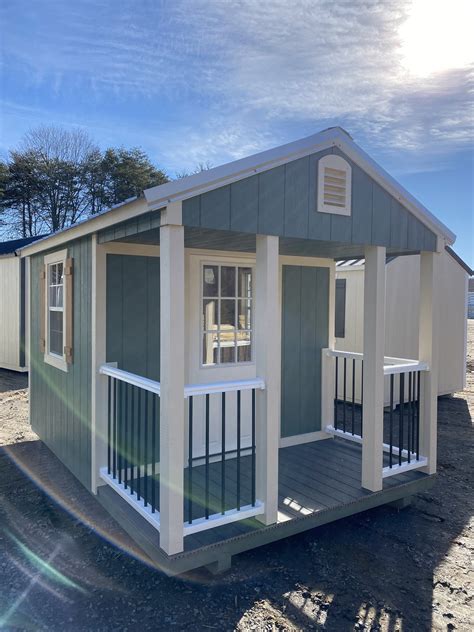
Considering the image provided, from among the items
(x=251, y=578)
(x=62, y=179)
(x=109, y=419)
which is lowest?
(x=251, y=578)

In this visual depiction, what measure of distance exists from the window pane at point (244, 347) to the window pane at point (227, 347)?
7 cm

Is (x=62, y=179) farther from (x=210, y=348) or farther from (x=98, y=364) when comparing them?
(x=98, y=364)

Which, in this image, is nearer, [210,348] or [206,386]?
[206,386]

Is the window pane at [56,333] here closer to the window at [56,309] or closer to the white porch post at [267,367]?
the window at [56,309]

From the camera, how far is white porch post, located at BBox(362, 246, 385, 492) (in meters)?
3.57

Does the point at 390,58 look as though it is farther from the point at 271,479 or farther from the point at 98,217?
the point at 271,479

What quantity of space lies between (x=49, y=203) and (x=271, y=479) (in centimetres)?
2027

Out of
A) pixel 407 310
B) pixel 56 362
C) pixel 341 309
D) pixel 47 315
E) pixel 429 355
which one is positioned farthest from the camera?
pixel 341 309

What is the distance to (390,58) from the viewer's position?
6492mm

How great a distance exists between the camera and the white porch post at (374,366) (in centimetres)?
357

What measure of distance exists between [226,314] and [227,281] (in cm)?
31

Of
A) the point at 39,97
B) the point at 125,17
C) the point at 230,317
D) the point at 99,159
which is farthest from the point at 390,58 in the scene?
the point at 99,159

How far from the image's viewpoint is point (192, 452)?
146 inches

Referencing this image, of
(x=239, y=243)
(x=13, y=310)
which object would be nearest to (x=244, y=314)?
(x=239, y=243)
